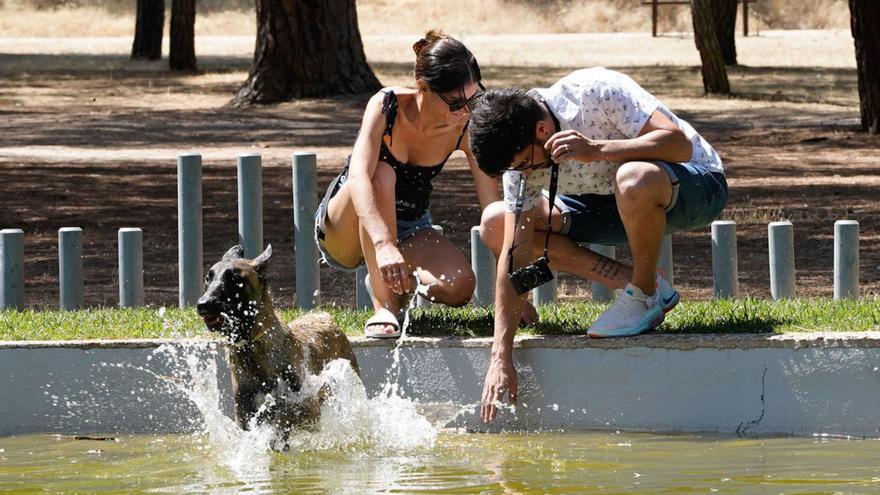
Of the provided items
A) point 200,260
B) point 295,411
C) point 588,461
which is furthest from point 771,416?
point 200,260

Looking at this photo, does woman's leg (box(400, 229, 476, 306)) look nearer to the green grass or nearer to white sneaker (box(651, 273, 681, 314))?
the green grass

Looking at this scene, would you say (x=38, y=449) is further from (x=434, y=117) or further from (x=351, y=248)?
(x=434, y=117)

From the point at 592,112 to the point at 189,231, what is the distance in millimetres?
2892

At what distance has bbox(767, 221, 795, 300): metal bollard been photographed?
8.12 meters

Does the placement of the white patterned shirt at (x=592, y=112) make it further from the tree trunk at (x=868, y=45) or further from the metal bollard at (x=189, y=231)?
the tree trunk at (x=868, y=45)

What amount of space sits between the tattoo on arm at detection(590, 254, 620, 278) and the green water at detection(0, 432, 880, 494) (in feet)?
2.34

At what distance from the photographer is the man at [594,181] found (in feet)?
20.1

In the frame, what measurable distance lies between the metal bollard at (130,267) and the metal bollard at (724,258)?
10.1ft

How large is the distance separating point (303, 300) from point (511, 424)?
1.96m

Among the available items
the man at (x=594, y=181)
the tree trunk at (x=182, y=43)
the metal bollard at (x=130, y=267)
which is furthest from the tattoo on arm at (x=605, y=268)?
the tree trunk at (x=182, y=43)

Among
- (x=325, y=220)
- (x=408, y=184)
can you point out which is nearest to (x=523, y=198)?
(x=408, y=184)

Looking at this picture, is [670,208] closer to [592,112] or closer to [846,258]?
[592,112]

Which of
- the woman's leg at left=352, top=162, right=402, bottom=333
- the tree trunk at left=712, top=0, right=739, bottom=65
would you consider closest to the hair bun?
the woman's leg at left=352, top=162, right=402, bottom=333

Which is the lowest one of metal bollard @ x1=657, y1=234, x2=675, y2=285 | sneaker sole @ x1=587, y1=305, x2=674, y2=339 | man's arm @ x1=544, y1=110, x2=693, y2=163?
sneaker sole @ x1=587, y1=305, x2=674, y2=339
